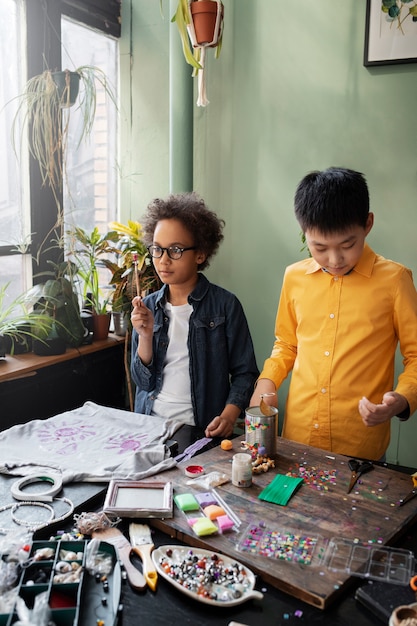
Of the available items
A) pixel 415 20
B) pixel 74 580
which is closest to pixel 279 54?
Answer: pixel 415 20

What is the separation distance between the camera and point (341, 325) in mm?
1830

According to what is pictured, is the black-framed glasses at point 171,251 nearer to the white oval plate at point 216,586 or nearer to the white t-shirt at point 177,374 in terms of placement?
the white t-shirt at point 177,374

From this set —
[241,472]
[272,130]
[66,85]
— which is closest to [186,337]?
[241,472]

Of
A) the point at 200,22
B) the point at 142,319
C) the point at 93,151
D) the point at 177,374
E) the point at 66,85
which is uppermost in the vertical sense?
the point at 200,22

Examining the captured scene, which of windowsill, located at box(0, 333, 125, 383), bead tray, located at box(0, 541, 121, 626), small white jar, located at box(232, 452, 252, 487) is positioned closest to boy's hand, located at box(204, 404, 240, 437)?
small white jar, located at box(232, 452, 252, 487)

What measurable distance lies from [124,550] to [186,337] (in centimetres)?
106

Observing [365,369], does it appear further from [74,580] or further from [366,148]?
[366,148]

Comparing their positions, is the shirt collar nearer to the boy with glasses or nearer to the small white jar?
the boy with glasses

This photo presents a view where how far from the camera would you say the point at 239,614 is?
3.42 feet

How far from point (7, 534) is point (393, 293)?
1236mm

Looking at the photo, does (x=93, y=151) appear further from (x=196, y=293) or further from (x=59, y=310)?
(x=196, y=293)

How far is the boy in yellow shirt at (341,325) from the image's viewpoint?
5.60 feet

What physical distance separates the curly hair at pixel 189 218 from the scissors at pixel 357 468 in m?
1.00

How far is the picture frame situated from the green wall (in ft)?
6.37
